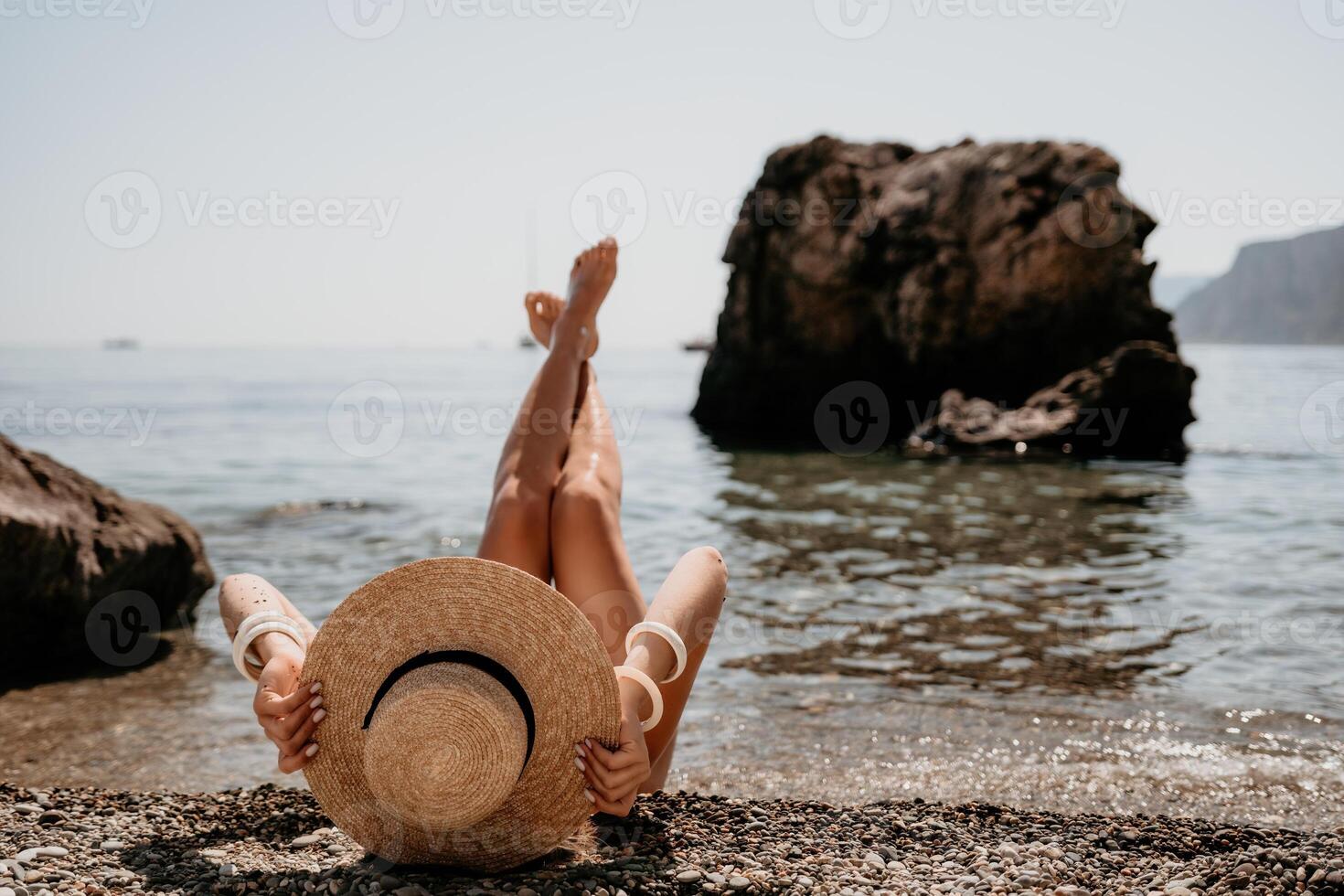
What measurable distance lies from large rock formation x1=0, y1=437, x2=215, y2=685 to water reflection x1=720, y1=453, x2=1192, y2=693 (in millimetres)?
3514

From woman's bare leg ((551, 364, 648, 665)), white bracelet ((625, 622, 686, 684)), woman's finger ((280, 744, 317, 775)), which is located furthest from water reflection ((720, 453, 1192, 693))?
woman's finger ((280, 744, 317, 775))

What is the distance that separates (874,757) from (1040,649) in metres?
1.97

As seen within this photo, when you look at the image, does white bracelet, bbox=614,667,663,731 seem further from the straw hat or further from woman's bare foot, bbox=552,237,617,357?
woman's bare foot, bbox=552,237,617,357

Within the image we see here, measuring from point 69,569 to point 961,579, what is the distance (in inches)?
231

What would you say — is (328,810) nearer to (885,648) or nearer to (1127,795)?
(1127,795)

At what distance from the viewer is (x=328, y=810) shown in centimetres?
246

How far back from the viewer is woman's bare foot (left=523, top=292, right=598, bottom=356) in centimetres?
494

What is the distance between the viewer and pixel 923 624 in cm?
648

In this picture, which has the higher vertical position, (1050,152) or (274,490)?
(1050,152)

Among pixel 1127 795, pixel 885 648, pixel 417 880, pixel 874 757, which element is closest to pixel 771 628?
pixel 885 648

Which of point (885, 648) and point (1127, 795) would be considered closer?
point (1127, 795)

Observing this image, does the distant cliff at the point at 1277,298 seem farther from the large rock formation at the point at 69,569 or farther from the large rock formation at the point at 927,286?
the large rock formation at the point at 69,569

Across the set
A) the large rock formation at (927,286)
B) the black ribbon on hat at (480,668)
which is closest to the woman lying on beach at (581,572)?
the black ribbon on hat at (480,668)

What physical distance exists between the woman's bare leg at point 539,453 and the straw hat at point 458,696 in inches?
37.8
